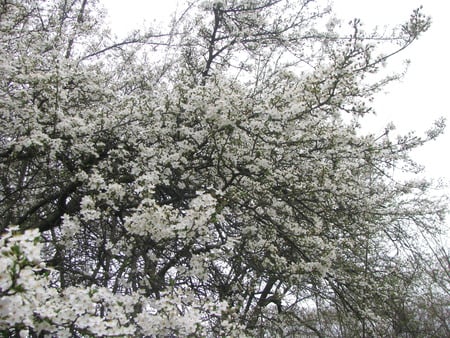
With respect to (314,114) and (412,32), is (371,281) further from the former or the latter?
(412,32)

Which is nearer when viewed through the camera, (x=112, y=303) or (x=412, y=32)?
(x=112, y=303)

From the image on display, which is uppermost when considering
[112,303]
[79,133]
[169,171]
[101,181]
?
[79,133]

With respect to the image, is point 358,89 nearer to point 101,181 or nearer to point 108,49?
point 101,181

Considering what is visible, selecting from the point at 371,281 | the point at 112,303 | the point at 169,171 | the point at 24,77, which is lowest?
the point at 112,303

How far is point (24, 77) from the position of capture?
4051 mm

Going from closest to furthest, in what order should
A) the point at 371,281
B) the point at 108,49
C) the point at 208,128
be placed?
the point at 208,128
the point at 371,281
the point at 108,49

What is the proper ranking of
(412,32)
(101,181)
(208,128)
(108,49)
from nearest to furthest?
(101,181) < (412,32) < (208,128) < (108,49)

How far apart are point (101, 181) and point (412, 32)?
3069 millimetres

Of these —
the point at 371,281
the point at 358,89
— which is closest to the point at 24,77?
the point at 358,89

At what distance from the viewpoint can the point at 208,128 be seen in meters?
4.30

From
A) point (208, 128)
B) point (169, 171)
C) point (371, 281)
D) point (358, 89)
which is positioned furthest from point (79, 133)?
point (371, 281)

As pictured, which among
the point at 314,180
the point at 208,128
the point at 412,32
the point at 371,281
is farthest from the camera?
the point at 371,281

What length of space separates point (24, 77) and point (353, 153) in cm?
322

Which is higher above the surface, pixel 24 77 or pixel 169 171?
pixel 24 77
